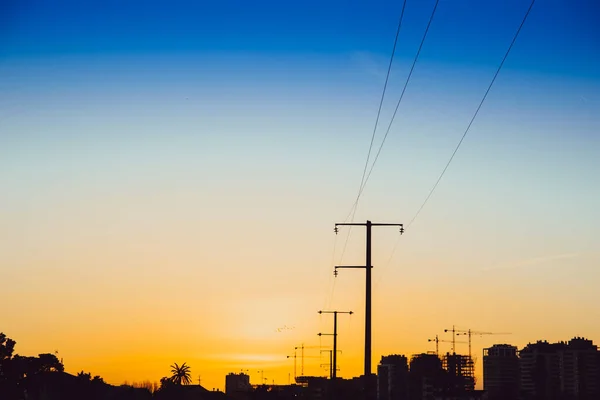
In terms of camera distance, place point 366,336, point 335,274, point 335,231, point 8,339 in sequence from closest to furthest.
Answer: point 366,336, point 335,231, point 335,274, point 8,339

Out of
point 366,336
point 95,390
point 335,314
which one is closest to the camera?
point 366,336

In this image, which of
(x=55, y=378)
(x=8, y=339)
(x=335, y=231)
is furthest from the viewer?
(x=55, y=378)

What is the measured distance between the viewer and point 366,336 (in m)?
59.5

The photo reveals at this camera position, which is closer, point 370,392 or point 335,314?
point 370,392

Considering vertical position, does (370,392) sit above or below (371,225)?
below

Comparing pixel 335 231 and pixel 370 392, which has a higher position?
pixel 335 231

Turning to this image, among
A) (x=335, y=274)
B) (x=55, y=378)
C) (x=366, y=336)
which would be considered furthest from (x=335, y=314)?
(x=366, y=336)

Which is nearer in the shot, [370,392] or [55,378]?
[370,392]

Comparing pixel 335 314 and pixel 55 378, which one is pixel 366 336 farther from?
pixel 55 378

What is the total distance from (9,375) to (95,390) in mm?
42867

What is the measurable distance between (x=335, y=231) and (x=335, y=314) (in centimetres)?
6466

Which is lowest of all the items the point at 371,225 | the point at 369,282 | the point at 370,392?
the point at 370,392

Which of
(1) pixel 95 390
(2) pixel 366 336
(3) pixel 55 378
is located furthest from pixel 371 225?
(1) pixel 95 390

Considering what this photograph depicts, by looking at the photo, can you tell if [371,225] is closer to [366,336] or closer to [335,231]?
[335,231]
